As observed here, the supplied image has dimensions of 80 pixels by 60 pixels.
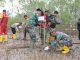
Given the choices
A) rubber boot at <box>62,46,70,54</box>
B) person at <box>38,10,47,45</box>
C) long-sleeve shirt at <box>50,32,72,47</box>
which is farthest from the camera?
person at <box>38,10,47,45</box>

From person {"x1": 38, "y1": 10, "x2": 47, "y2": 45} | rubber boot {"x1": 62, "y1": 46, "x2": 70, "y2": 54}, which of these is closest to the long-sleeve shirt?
rubber boot {"x1": 62, "y1": 46, "x2": 70, "y2": 54}

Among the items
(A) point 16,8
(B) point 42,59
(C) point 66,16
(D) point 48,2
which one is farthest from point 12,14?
(B) point 42,59

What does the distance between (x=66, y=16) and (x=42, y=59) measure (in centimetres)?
1517

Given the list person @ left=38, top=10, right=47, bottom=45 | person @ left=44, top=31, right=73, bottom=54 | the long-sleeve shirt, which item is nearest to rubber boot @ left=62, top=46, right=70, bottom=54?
person @ left=44, top=31, right=73, bottom=54

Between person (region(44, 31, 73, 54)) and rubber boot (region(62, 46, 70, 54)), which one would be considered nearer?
person (region(44, 31, 73, 54))

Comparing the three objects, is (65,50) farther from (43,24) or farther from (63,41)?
(43,24)

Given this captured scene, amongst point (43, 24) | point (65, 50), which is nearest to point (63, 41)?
point (65, 50)

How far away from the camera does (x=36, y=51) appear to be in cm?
1275

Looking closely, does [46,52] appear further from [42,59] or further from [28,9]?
[28,9]

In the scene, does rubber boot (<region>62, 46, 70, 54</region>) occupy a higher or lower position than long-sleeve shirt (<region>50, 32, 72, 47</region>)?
lower

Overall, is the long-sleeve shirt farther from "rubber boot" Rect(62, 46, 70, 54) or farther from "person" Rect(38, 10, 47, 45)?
"person" Rect(38, 10, 47, 45)

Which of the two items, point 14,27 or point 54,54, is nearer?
point 54,54

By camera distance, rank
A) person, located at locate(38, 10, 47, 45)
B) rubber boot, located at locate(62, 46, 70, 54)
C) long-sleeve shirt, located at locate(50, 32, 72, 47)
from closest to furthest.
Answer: long-sleeve shirt, located at locate(50, 32, 72, 47) → rubber boot, located at locate(62, 46, 70, 54) → person, located at locate(38, 10, 47, 45)

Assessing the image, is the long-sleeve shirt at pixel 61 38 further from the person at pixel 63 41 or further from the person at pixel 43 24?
the person at pixel 43 24
